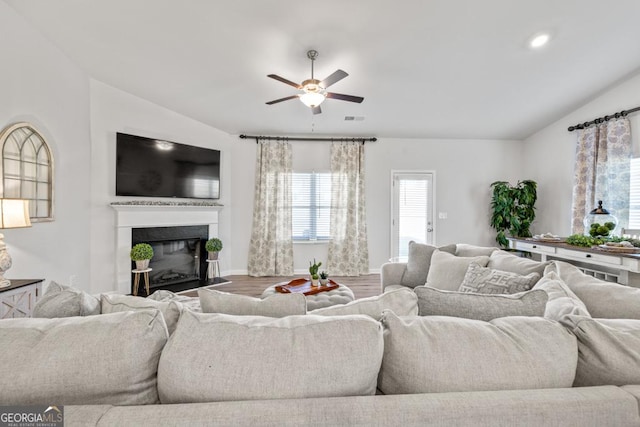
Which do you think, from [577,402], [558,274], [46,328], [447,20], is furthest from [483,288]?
[447,20]

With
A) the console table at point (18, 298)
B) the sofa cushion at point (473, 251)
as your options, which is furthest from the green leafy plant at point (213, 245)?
the sofa cushion at point (473, 251)

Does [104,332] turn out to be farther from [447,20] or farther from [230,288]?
[230,288]

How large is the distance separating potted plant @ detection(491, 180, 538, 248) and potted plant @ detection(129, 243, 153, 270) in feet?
18.8

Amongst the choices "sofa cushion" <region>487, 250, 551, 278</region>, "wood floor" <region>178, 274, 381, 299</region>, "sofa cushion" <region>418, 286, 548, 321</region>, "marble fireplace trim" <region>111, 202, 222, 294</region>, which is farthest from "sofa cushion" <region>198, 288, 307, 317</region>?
"marble fireplace trim" <region>111, 202, 222, 294</region>

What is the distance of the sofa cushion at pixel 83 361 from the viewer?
0.73 meters

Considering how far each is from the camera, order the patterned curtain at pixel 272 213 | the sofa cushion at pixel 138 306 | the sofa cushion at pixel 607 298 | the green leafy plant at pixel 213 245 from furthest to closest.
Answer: the patterned curtain at pixel 272 213
the green leafy plant at pixel 213 245
the sofa cushion at pixel 607 298
the sofa cushion at pixel 138 306

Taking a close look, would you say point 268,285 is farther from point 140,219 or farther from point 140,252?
point 140,219

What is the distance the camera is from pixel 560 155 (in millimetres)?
5066

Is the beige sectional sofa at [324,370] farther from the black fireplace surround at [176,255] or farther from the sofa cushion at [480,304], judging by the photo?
the black fireplace surround at [176,255]

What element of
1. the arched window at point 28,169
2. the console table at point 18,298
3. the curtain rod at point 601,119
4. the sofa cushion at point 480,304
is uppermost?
the curtain rod at point 601,119

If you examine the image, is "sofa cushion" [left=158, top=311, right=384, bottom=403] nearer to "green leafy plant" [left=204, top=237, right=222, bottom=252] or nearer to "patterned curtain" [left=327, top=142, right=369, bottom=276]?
"green leafy plant" [left=204, top=237, right=222, bottom=252]

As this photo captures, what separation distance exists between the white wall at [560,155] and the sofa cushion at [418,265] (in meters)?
3.42

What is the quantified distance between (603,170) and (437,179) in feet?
7.64

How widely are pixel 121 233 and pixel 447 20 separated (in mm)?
4627
